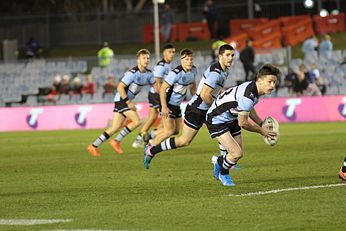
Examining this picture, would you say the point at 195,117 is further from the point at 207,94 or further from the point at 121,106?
the point at 121,106

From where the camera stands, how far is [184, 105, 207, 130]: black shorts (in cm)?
1625

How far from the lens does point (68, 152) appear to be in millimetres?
22938

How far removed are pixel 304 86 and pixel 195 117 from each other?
1777 centimetres

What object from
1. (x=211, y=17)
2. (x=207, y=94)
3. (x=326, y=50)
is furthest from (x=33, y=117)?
(x=207, y=94)

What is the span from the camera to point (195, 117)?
1627 cm

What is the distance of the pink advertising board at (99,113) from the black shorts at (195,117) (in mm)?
14708

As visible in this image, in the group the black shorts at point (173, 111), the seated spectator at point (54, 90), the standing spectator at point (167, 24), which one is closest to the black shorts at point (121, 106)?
the black shorts at point (173, 111)

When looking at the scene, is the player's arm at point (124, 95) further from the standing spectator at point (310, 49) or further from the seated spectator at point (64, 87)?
the seated spectator at point (64, 87)

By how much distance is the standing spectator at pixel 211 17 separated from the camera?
152ft

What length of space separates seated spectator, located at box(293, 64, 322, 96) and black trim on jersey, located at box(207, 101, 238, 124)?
1922cm

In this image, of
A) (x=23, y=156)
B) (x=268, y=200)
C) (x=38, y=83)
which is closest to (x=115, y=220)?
(x=268, y=200)

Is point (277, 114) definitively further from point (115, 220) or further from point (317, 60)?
point (115, 220)

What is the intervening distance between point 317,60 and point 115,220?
26.4 metres

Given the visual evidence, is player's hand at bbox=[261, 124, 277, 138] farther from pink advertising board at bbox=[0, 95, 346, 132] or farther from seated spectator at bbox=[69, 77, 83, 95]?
seated spectator at bbox=[69, 77, 83, 95]
